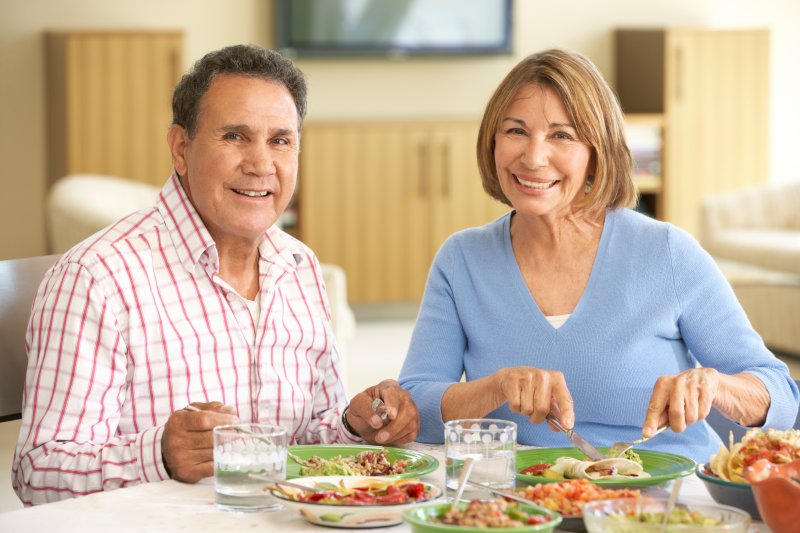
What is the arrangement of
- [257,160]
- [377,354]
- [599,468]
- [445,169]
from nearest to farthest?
[599,468]
[257,160]
[377,354]
[445,169]

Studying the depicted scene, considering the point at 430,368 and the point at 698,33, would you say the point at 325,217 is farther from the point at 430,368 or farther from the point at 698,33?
the point at 430,368

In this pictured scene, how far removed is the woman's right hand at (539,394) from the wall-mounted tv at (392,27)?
5.62 meters

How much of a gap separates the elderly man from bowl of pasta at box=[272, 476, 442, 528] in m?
0.19

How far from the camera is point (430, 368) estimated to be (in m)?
1.87

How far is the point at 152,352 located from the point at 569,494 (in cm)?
67

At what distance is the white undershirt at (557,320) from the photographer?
1867 millimetres

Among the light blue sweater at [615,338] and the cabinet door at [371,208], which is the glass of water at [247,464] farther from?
the cabinet door at [371,208]

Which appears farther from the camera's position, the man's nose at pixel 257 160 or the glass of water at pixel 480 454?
the man's nose at pixel 257 160

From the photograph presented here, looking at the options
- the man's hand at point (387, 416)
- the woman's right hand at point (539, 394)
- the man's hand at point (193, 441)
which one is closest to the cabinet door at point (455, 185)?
the man's hand at point (387, 416)

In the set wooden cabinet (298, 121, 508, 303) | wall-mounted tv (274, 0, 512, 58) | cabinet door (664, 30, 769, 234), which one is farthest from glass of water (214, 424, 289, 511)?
cabinet door (664, 30, 769, 234)

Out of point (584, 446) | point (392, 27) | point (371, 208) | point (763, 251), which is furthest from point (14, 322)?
point (392, 27)

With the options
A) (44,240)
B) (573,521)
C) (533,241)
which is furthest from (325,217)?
(573,521)

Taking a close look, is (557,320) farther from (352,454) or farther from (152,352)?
(152,352)

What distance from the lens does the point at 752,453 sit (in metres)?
1.33
